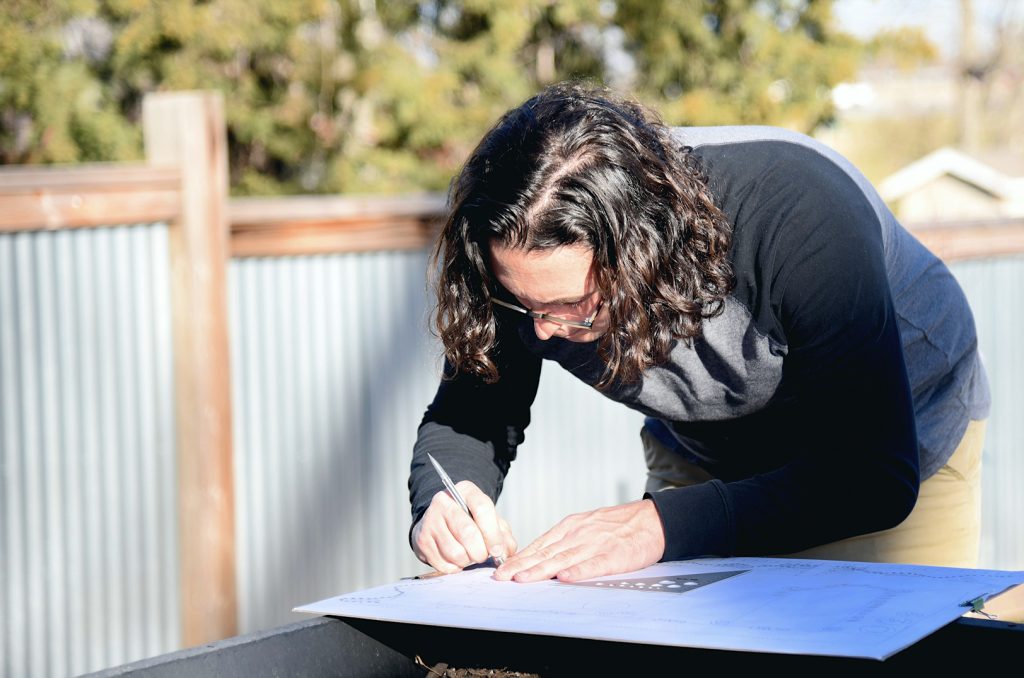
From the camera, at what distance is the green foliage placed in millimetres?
7375

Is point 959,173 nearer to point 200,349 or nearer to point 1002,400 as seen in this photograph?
point 1002,400

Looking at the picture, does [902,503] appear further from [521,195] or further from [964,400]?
[521,195]

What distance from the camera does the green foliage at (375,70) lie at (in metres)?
7.38

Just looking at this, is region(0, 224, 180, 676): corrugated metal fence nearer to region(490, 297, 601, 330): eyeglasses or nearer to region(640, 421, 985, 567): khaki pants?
region(640, 421, 985, 567): khaki pants

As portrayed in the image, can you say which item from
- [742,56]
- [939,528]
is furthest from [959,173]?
[939,528]

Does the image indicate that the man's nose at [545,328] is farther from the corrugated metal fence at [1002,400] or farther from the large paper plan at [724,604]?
the corrugated metal fence at [1002,400]

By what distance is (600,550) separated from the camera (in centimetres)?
160

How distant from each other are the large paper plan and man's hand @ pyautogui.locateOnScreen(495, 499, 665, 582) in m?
0.02

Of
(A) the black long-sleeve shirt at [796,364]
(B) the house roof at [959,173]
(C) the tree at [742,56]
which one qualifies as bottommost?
(A) the black long-sleeve shirt at [796,364]

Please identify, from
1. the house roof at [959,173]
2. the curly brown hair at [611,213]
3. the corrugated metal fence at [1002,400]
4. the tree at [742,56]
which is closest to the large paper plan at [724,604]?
the curly brown hair at [611,213]

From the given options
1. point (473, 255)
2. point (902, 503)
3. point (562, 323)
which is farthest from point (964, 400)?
point (473, 255)

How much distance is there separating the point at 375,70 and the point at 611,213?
6.68 m

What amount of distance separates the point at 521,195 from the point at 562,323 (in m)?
0.21

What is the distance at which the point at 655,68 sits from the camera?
874cm
